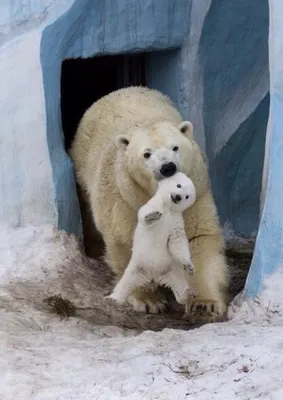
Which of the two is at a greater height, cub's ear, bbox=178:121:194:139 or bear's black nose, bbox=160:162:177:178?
cub's ear, bbox=178:121:194:139

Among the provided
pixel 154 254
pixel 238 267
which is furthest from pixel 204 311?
pixel 238 267

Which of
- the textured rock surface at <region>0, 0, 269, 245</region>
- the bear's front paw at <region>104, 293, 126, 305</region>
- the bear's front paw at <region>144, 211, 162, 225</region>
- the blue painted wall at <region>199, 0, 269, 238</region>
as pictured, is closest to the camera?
the bear's front paw at <region>144, 211, 162, 225</region>

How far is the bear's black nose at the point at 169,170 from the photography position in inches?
198

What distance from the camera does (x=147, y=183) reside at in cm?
546

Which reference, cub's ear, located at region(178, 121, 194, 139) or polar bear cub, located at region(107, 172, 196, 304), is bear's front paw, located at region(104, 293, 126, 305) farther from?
cub's ear, located at region(178, 121, 194, 139)

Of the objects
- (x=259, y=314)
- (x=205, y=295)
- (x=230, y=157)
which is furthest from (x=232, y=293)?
(x=230, y=157)

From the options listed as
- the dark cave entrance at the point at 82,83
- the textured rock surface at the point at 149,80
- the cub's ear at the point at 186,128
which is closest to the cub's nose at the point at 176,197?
the cub's ear at the point at 186,128

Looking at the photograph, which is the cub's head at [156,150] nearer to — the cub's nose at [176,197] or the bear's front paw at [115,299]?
the cub's nose at [176,197]

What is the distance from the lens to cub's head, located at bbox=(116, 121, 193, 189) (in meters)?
5.18

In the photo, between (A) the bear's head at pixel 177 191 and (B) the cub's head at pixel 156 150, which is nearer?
(A) the bear's head at pixel 177 191

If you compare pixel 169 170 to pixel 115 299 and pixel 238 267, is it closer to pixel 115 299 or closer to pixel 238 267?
pixel 115 299

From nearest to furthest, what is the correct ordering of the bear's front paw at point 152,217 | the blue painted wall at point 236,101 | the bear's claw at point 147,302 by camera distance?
the bear's front paw at point 152,217, the bear's claw at point 147,302, the blue painted wall at point 236,101

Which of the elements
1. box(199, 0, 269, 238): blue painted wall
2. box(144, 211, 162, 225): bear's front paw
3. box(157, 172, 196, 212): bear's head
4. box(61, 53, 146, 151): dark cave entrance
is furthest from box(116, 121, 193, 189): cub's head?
box(61, 53, 146, 151): dark cave entrance

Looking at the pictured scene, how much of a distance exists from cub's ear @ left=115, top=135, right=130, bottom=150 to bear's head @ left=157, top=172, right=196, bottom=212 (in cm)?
77
